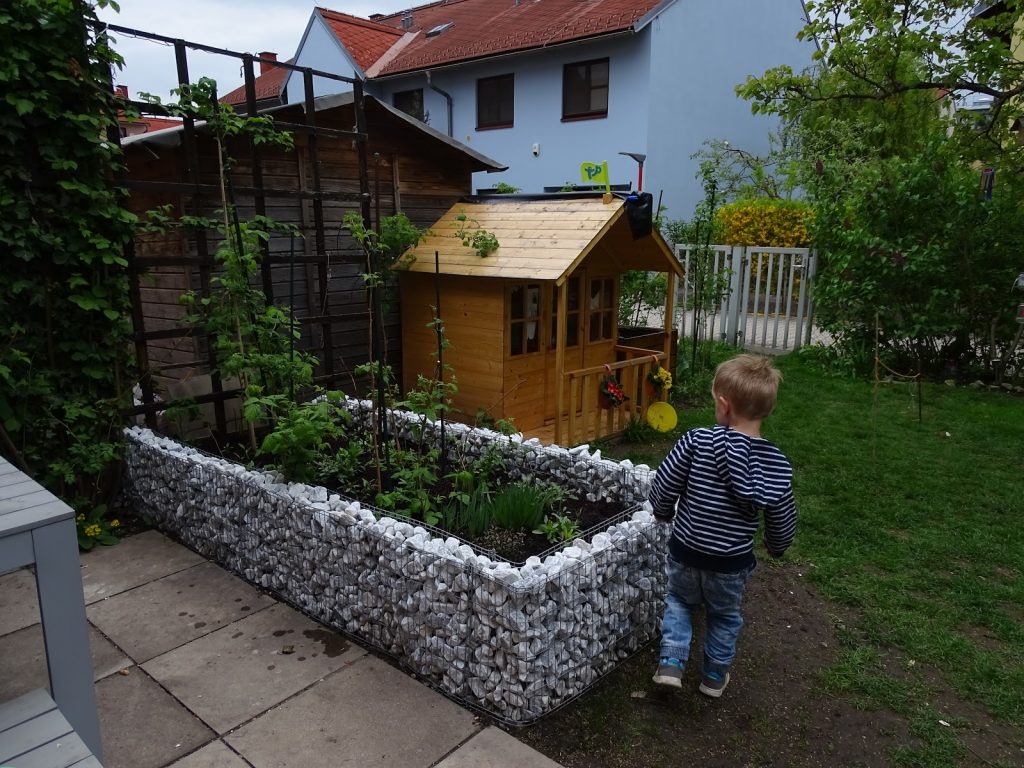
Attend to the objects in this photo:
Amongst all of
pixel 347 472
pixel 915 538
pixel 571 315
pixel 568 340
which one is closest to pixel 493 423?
pixel 568 340

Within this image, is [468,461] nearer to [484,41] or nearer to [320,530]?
[320,530]

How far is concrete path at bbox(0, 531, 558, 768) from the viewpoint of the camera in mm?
2570

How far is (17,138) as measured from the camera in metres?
3.79

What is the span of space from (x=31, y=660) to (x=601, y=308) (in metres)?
5.31

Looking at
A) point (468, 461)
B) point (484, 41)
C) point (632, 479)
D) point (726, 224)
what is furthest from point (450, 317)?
point (484, 41)

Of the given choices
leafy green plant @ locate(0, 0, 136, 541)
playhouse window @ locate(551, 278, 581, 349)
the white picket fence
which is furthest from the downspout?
leafy green plant @ locate(0, 0, 136, 541)

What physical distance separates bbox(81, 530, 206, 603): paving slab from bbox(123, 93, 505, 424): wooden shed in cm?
110

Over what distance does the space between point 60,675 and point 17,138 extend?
300 centimetres

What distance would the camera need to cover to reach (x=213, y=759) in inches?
100

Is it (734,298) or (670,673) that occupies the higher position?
(734,298)

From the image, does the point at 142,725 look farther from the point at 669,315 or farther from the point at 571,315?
the point at 669,315

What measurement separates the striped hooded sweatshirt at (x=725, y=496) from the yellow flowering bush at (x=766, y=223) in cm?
1167

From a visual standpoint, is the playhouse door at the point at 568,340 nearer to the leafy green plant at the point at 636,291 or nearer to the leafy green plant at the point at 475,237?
the leafy green plant at the point at 475,237

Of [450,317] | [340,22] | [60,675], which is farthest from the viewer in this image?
[340,22]
